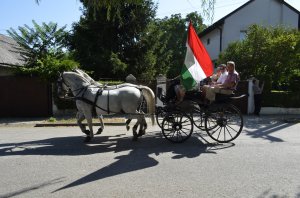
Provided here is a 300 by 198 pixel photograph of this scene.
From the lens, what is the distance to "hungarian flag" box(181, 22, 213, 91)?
976 centimetres

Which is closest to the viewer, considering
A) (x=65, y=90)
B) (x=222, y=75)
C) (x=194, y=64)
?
(x=194, y=64)

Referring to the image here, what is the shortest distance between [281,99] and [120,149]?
11774 mm

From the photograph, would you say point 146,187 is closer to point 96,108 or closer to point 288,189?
point 288,189

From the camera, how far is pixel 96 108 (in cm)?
980

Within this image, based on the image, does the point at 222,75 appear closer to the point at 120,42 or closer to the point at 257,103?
the point at 257,103

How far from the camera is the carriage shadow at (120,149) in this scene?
7.28 meters

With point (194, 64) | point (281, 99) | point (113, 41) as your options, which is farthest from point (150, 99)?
A: point (113, 41)

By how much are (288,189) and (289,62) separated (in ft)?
44.6

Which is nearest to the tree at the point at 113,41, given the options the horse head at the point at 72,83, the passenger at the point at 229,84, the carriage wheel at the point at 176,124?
the horse head at the point at 72,83

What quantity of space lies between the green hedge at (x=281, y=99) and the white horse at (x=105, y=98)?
1000 centimetres

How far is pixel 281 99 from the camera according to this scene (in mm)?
18000

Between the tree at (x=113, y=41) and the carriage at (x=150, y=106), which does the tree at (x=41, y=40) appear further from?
the carriage at (x=150, y=106)

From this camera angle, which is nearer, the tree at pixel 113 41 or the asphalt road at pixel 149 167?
the asphalt road at pixel 149 167

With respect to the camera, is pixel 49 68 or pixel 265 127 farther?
pixel 49 68
